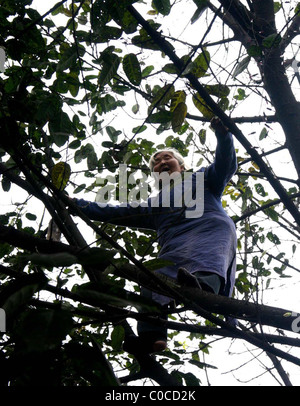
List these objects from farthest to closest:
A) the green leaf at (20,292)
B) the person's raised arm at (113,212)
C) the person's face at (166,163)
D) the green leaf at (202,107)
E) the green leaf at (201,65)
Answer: the person's face at (166,163) → the person's raised arm at (113,212) → the green leaf at (202,107) → the green leaf at (201,65) → the green leaf at (20,292)

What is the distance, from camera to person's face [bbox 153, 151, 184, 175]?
9.16 feet

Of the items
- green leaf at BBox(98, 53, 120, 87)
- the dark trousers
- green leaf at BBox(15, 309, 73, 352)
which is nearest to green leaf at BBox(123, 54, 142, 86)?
green leaf at BBox(98, 53, 120, 87)

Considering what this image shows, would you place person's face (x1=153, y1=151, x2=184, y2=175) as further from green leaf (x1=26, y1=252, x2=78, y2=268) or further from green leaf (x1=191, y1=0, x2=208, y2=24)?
green leaf (x1=26, y1=252, x2=78, y2=268)

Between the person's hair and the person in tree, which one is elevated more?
the person's hair

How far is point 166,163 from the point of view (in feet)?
9.20

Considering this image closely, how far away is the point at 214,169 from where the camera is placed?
2.36 metres

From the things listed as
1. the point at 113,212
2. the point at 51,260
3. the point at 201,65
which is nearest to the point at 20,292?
the point at 51,260

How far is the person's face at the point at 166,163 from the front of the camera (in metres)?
2.79

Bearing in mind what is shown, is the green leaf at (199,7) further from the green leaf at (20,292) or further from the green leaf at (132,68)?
the green leaf at (20,292)

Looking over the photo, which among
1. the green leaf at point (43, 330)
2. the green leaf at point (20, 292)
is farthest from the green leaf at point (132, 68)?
the green leaf at point (43, 330)

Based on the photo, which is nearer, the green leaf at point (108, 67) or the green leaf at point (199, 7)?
the green leaf at point (199, 7)
